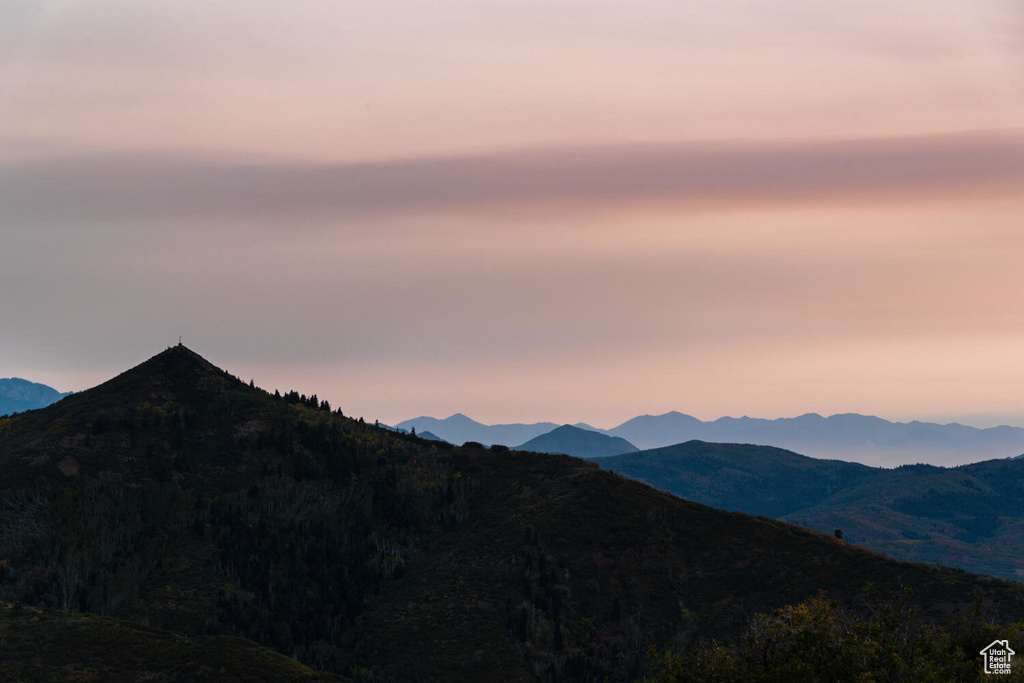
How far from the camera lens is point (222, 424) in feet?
529

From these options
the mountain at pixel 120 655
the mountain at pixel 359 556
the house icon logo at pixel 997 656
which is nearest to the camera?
the house icon logo at pixel 997 656

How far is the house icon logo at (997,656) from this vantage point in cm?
5009

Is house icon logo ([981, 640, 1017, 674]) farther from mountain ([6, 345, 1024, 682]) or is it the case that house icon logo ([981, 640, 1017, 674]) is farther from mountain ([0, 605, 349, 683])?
mountain ([0, 605, 349, 683])

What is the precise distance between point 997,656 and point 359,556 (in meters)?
99.5

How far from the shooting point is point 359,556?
13862 cm

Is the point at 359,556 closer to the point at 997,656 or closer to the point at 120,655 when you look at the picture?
the point at 120,655

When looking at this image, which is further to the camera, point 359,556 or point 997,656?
point 359,556

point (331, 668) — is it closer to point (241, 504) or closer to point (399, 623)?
point (399, 623)

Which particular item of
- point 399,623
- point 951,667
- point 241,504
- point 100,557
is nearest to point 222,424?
point 241,504

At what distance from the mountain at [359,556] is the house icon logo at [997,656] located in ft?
145

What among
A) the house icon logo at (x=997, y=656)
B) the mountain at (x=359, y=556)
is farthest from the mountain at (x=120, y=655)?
the house icon logo at (x=997, y=656)

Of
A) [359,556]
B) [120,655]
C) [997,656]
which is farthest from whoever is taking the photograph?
[359,556]

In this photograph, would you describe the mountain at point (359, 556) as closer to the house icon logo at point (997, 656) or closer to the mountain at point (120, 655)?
the mountain at point (120, 655)

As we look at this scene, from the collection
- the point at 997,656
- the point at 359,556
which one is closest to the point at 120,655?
the point at 359,556
